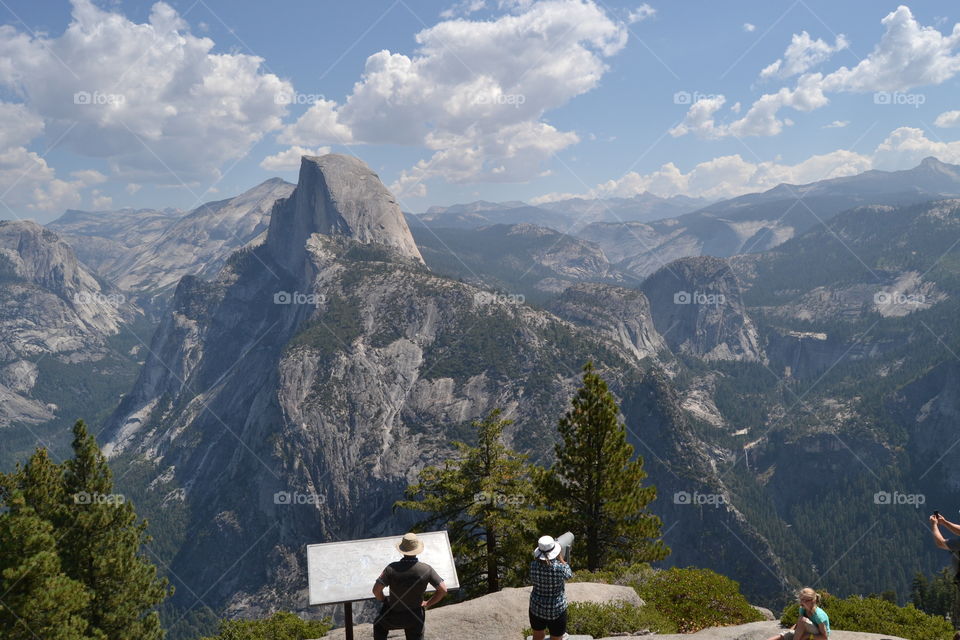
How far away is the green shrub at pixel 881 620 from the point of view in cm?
1545

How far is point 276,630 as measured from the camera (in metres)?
28.9

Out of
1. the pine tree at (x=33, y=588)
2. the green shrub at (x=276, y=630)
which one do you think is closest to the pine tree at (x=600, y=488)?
the green shrub at (x=276, y=630)

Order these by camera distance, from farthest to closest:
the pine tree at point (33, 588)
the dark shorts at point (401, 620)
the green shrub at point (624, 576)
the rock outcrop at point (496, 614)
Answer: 1. the green shrub at point (624, 576)
2. the pine tree at point (33, 588)
3. the rock outcrop at point (496, 614)
4. the dark shorts at point (401, 620)

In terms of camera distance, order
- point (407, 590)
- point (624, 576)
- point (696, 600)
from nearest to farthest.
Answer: point (407, 590), point (696, 600), point (624, 576)

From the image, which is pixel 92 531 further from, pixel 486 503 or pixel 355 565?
pixel 486 503

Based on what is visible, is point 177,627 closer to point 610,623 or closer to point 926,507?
point 610,623

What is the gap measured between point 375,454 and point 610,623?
159725mm

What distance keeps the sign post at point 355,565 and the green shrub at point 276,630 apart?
13.5 m

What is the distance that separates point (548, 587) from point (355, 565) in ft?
18.1

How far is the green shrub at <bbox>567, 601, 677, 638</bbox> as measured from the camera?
17016 mm

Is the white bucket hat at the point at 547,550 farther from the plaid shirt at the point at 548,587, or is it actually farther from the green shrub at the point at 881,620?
the green shrub at the point at 881,620

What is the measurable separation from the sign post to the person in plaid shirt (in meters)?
2.28

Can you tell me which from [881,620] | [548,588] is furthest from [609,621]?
[881,620]

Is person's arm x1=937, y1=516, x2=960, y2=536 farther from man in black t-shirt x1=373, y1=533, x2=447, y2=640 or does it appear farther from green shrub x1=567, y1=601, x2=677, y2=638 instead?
man in black t-shirt x1=373, y1=533, x2=447, y2=640
